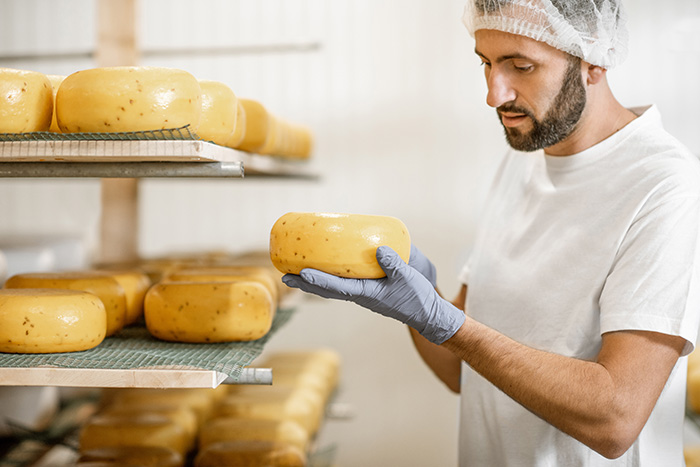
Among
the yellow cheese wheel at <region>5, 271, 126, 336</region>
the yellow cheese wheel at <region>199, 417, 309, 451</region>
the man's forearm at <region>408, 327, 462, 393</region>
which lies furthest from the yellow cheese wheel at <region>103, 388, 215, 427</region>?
the man's forearm at <region>408, 327, 462, 393</region>

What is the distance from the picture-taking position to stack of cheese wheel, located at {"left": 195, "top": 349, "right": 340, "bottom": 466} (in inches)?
60.8

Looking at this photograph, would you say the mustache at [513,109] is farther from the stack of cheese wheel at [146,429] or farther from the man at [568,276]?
the stack of cheese wheel at [146,429]

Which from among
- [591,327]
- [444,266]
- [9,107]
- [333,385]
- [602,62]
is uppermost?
[602,62]

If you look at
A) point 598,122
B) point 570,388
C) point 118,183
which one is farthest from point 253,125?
point 570,388

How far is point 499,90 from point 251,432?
1018mm

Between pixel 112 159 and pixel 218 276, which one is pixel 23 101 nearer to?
pixel 112 159

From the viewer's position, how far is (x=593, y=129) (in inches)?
51.4

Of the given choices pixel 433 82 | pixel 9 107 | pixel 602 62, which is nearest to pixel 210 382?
Result: pixel 9 107

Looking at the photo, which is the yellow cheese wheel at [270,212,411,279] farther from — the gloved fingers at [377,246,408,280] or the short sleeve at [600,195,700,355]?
the short sleeve at [600,195,700,355]

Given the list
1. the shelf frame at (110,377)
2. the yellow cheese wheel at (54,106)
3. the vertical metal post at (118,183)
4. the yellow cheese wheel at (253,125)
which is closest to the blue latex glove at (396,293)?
the shelf frame at (110,377)

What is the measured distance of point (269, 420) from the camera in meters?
1.72

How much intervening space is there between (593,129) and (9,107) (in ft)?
3.53

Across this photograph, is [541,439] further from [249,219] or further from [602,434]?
Result: [249,219]

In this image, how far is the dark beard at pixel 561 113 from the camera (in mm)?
1243
